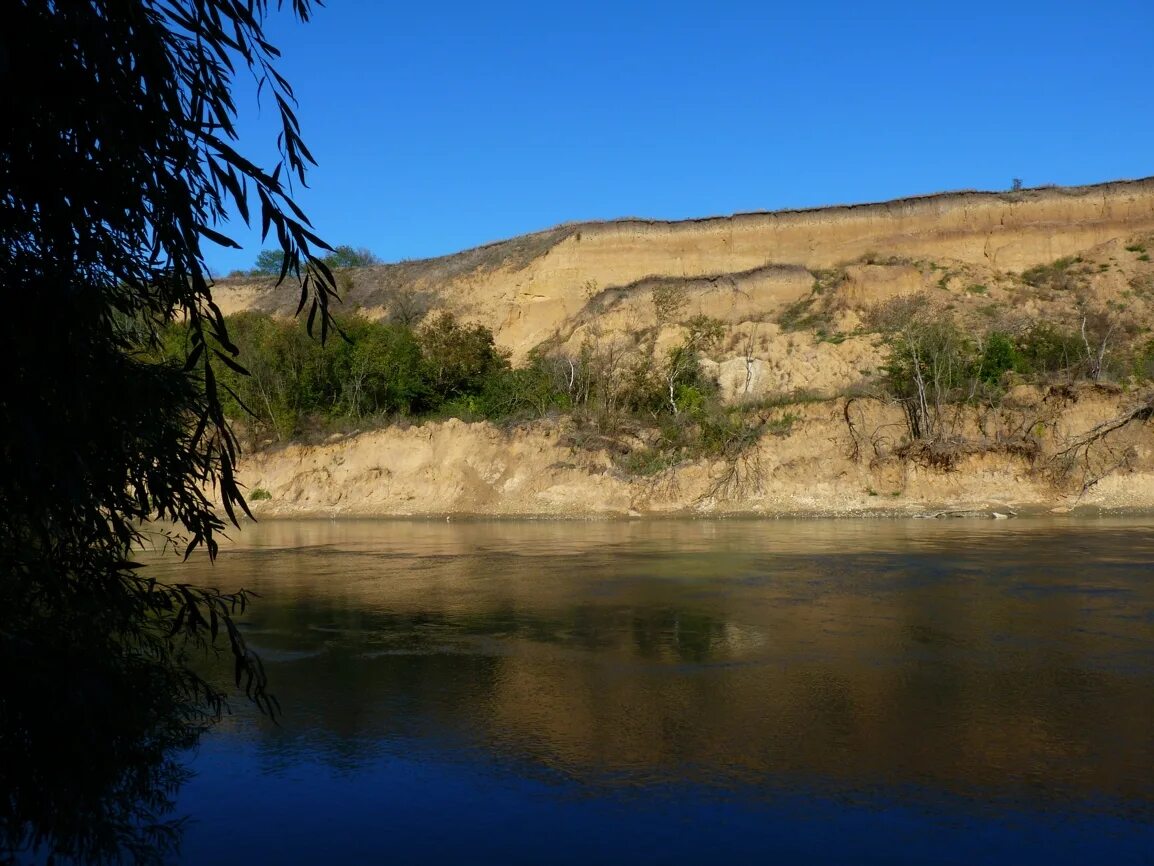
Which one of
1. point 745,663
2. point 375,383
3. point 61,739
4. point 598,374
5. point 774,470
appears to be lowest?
point 745,663

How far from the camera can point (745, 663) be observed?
13.0m

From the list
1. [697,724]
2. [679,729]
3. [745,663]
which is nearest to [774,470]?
[745,663]

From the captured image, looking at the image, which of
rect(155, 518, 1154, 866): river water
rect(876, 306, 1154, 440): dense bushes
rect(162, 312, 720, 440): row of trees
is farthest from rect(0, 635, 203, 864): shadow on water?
rect(162, 312, 720, 440): row of trees

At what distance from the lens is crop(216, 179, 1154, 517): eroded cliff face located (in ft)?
131

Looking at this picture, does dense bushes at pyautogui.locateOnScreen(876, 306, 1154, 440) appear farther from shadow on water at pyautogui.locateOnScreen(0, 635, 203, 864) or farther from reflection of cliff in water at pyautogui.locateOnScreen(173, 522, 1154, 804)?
shadow on water at pyautogui.locateOnScreen(0, 635, 203, 864)

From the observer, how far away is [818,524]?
3544 cm

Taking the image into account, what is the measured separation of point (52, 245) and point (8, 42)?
986 millimetres

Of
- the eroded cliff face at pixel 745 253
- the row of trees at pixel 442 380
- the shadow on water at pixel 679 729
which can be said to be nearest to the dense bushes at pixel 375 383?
the row of trees at pixel 442 380

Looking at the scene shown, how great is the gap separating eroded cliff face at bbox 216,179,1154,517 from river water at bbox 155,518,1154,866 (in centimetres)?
1964

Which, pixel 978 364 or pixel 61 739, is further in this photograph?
pixel 978 364

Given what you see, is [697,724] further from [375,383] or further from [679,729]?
[375,383]

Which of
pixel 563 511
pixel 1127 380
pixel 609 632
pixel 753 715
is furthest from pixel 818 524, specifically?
pixel 753 715

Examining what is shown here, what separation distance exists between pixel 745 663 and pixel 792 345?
127 feet

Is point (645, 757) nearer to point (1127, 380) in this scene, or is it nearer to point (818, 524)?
point (818, 524)
